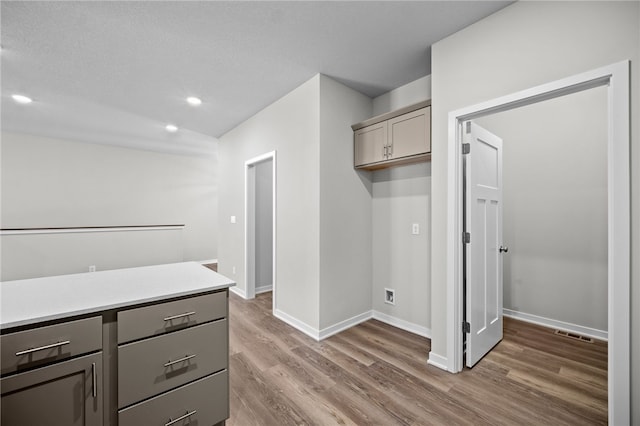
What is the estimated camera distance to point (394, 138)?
2.72 m

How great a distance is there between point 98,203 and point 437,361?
21.7 ft

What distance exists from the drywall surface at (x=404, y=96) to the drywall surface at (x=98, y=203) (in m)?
3.53

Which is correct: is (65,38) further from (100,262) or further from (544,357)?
(544,357)

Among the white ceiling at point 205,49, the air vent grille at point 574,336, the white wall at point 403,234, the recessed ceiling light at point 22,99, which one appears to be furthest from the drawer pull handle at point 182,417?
the recessed ceiling light at point 22,99

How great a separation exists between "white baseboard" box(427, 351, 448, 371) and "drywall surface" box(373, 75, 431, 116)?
243 centimetres

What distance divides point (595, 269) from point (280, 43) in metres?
3.71

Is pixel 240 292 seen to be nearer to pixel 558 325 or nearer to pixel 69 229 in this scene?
pixel 69 229

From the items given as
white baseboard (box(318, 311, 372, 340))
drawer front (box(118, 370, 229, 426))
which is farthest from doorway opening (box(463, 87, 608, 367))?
drawer front (box(118, 370, 229, 426))

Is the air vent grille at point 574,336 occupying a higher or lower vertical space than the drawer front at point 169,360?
lower

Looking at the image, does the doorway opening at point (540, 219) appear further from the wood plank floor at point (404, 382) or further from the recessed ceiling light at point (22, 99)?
the recessed ceiling light at point (22, 99)

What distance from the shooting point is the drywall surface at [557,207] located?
8.93ft

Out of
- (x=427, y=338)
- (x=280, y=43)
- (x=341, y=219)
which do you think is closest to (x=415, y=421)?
(x=427, y=338)

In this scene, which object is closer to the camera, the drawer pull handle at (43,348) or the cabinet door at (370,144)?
the drawer pull handle at (43,348)

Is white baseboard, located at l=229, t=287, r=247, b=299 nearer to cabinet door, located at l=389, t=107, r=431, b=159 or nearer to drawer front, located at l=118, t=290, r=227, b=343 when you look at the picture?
drawer front, located at l=118, t=290, r=227, b=343
